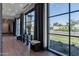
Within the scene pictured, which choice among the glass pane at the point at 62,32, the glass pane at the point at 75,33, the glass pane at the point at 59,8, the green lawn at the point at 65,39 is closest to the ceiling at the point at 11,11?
the glass pane at the point at 59,8

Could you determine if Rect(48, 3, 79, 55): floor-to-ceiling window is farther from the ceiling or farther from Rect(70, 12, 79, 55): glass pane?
the ceiling

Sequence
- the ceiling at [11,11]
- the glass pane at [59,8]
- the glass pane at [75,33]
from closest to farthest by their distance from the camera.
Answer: the glass pane at [75,33]
the ceiling at [11,11]
the glass pane at [59,8]

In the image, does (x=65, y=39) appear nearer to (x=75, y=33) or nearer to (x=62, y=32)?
(x=62, y=32)

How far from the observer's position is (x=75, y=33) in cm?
360

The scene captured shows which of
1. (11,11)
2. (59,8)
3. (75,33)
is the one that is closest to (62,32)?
(75,33)

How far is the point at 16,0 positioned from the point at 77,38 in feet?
7.08

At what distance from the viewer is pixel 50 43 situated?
517 cm

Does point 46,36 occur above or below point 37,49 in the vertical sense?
above

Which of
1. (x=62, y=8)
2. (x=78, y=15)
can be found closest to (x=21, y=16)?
(x=62, y=8)

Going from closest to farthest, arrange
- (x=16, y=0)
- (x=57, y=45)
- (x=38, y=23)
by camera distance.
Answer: (x=16, y=0), (x=57, y=45), (x=38, y=23)

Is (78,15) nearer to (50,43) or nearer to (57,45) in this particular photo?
(57,45)

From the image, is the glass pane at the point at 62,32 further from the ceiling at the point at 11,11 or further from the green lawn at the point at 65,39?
the ceiling at the point at 11,11

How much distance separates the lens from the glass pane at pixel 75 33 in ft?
11.6

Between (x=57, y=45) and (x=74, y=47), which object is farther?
(x=57, y=45)
